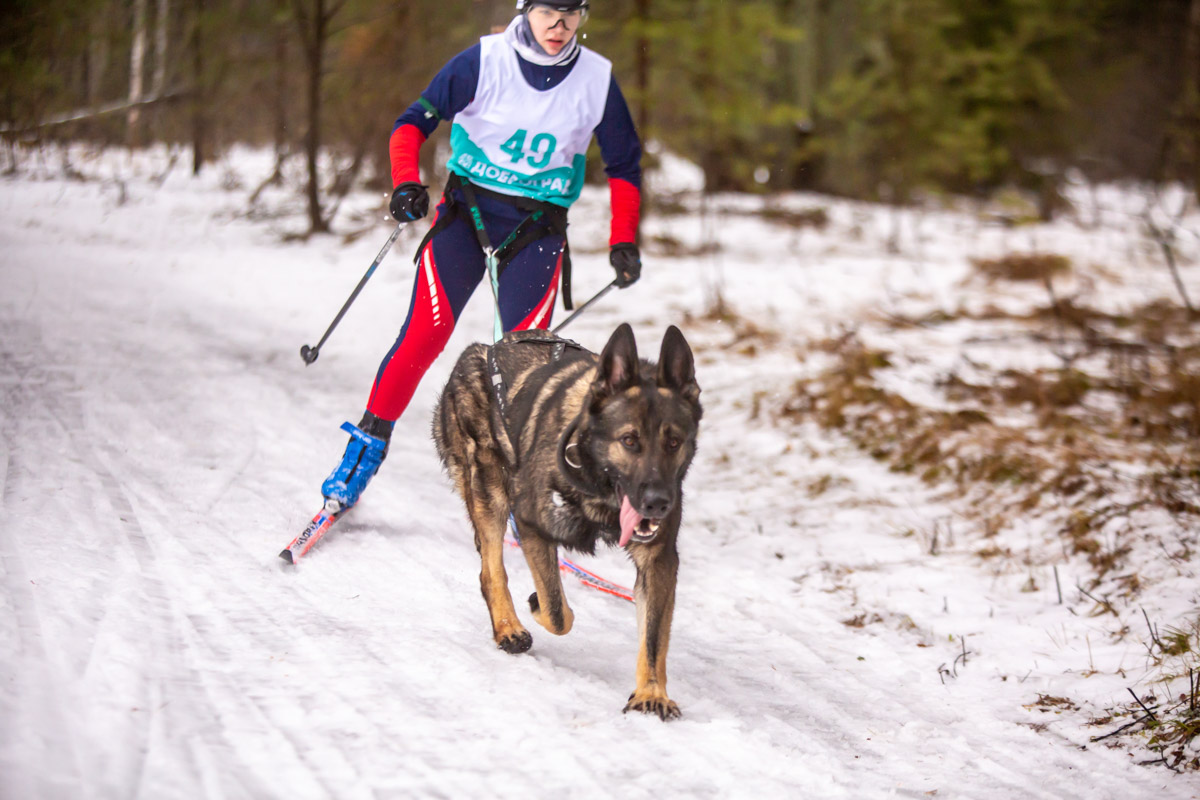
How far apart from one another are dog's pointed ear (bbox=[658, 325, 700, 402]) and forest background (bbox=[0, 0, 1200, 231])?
809cm

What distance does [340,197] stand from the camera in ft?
41.9

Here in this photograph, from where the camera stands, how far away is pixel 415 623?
3.45 metres

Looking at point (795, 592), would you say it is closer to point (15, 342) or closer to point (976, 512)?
point (976, 512)

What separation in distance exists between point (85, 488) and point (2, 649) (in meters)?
1.83

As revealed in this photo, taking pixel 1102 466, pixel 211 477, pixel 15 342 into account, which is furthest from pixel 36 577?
pixel 1102 466

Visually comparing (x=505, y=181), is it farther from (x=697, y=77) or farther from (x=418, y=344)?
(x=697, y=77)

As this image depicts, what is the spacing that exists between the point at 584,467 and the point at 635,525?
0.96ft

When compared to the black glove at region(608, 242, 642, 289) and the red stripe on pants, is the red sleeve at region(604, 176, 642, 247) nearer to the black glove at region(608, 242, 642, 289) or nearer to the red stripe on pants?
the black glove at region(608, 242, 642, 289)

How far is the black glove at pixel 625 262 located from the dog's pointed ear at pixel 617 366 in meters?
1.18

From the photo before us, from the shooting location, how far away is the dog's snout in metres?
2.77

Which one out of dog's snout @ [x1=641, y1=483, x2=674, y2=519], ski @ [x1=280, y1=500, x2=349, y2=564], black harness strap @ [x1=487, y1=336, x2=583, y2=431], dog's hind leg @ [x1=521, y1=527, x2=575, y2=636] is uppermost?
black harness strap @ [x1=487, y1=336, x2=583, y2=431]

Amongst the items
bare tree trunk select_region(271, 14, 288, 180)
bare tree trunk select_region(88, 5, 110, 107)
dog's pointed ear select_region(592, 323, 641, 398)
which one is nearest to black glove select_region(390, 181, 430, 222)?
dog's pointed ear select_region(592, 323, 641, 398)

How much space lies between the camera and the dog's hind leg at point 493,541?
3350 mm

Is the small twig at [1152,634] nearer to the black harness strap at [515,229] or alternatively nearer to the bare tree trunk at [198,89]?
the black harness strap at [515,229]
